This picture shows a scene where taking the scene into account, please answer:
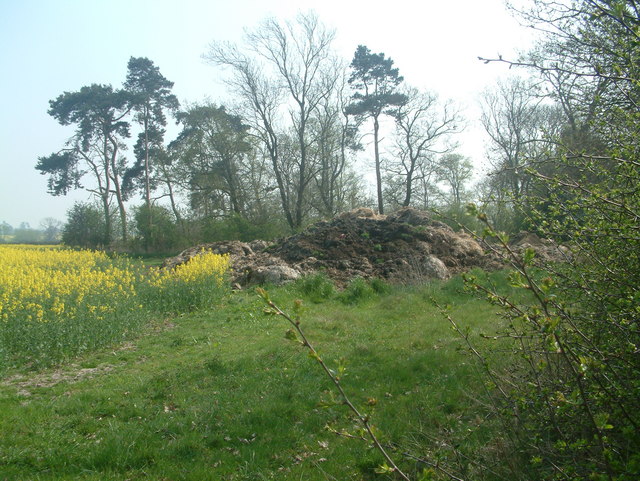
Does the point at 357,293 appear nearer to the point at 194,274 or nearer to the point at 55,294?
the point at 194,274

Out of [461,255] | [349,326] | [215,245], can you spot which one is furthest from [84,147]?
[349,326]

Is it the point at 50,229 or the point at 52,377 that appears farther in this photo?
the point at 50,229

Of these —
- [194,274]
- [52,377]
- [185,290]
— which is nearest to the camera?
[52,377]

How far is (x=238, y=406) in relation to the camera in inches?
202

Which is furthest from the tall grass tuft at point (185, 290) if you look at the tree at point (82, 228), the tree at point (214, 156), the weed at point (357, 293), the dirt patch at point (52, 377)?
the tree at point (82, 228)

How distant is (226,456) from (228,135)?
2797 cm

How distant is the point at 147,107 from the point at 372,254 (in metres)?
24.0

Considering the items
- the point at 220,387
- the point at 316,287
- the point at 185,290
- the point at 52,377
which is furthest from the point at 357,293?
the point at 52,377

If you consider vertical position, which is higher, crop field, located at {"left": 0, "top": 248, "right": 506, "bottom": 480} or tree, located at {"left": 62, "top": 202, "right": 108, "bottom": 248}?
tree, located at {"left": 62, "top": 202, "right": 108, "bottom": 248}

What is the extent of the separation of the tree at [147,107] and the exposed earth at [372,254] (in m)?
15.8

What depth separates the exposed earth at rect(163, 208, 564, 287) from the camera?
45.3 feet

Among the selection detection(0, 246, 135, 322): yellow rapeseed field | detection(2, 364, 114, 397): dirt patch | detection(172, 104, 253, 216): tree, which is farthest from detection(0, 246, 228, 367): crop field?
detection(172, 104, 253, 216): tree

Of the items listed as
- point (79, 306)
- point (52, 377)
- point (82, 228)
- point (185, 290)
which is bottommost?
Answer: point (52, 377)

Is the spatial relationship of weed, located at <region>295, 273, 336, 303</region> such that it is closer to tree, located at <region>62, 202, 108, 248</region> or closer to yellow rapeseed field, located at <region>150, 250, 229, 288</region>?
yellow rapeseed field, located at <region>150, 250, 229, 288</region>
